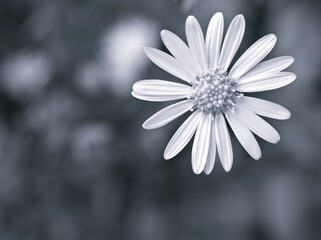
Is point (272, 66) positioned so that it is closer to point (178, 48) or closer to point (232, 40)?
point (232, 40)

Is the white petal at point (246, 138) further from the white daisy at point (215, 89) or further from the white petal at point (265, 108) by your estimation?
the white petal at point (265, 108)

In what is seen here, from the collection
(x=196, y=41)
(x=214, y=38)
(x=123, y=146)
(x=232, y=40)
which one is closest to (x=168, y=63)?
(x=196, y=41)

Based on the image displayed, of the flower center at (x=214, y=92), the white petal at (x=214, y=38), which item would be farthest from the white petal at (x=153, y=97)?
the white petal at (x=214, y=38)

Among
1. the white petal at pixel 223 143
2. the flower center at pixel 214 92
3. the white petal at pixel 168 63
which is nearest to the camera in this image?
the white petal at pixel 168 63

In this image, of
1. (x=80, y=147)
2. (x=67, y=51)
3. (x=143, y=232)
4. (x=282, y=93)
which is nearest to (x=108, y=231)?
(x=143, y=232)

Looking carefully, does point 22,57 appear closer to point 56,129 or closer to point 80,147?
point 56,129
